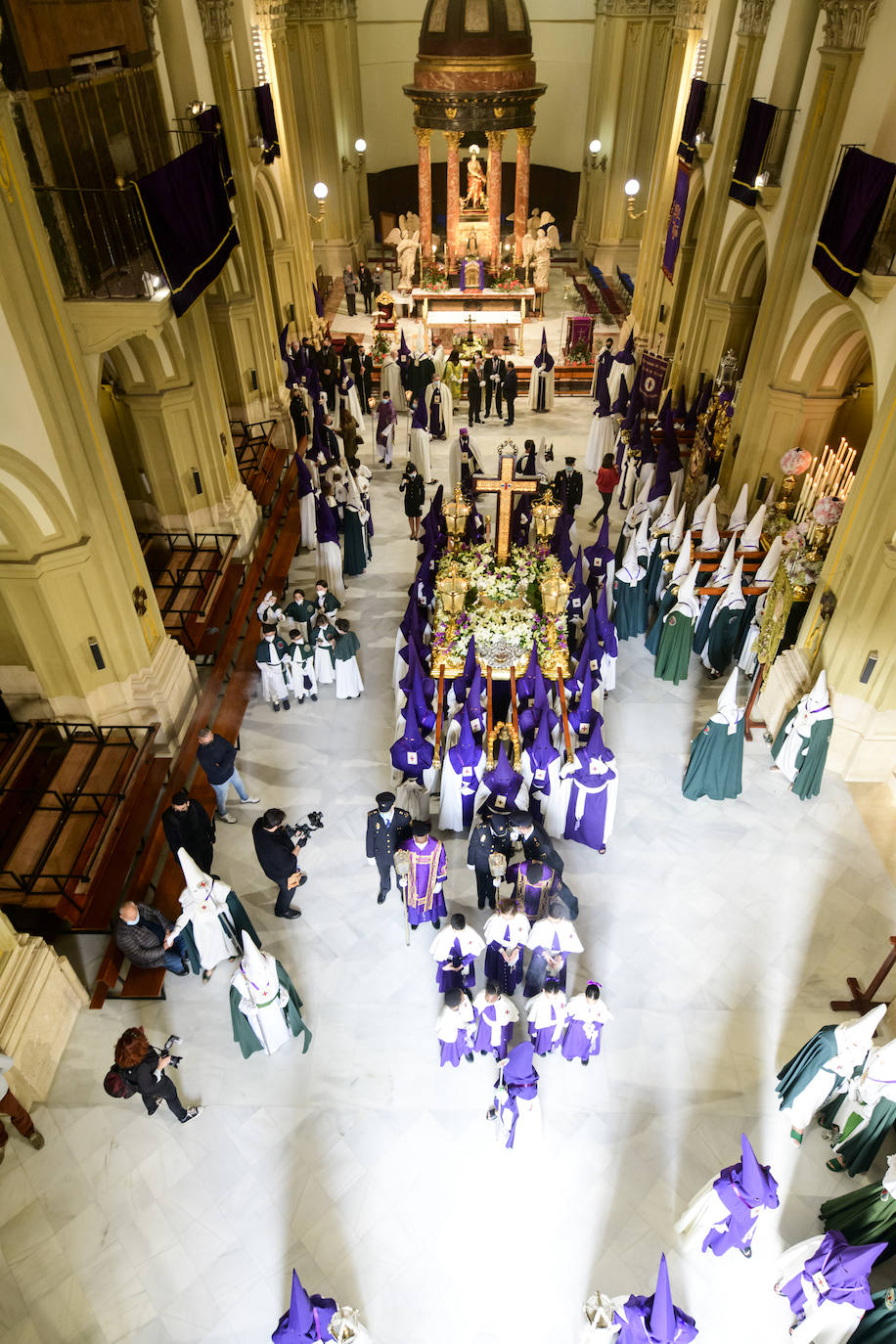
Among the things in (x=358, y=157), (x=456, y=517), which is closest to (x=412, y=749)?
(x=456, y=517)

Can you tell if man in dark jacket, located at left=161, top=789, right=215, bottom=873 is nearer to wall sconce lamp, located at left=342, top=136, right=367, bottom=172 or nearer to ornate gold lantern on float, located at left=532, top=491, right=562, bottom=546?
ornate gold lantern on float, located at left=532, top=491, right=562, bottom=546

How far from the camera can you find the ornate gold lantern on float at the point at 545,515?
432 inches

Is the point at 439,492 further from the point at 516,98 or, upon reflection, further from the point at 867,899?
the point at 516,98

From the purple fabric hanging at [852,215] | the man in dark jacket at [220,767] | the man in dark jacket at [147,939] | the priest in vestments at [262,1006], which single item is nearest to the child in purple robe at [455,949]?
the priest in vestments at [262,1006]

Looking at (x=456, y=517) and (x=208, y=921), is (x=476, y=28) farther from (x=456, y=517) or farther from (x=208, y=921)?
(x=208, y=921)

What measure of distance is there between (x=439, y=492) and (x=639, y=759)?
4.65m

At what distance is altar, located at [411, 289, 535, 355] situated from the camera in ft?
68.8

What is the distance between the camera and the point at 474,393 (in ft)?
55.3

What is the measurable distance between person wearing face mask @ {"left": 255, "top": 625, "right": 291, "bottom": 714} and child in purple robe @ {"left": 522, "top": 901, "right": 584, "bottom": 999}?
181 inches

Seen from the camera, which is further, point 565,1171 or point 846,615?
point 846,615

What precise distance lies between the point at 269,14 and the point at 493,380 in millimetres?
7947

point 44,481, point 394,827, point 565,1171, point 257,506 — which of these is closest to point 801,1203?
point 565,1171

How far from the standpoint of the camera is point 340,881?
27.3 ft

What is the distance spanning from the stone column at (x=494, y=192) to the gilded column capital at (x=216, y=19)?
9189 millimetres
